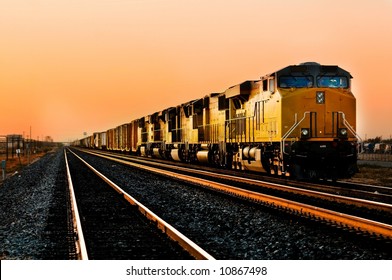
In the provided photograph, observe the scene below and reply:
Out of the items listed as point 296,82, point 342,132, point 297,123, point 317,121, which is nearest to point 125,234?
point 297,123

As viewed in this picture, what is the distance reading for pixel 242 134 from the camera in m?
19.5

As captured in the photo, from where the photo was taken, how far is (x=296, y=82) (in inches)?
616

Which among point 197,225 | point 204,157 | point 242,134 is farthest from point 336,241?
point 204,157

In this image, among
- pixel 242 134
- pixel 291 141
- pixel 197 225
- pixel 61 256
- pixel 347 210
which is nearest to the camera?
pixel 61 256

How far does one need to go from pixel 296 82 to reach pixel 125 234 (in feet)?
29.7

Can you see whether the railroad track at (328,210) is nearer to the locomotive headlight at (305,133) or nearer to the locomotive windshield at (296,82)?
the locomotive headlight at (305,133)

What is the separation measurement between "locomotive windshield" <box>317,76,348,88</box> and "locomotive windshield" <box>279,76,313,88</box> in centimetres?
31

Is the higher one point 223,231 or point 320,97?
point 320,97

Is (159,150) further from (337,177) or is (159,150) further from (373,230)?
(373,230)

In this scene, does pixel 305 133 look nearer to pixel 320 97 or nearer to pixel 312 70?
pixel 320 97

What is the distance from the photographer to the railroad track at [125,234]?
22.3 feet

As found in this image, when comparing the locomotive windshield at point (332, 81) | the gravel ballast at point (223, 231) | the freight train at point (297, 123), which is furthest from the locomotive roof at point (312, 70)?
the gravel ballast at point (223, 231)

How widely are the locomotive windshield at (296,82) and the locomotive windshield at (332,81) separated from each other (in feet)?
1.00
